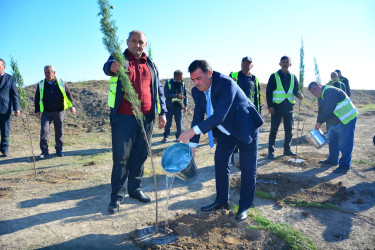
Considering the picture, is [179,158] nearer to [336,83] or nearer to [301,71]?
[301,71]

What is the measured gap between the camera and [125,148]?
377 centimetres

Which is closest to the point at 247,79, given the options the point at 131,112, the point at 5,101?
the point at 131,112

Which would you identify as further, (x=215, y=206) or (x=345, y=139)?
(x=345, y=139)

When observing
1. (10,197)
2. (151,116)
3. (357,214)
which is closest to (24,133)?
(10,197)

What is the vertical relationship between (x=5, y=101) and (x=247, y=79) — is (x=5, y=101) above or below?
below

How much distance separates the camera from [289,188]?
15.8 ft

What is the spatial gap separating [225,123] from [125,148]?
1.40 m

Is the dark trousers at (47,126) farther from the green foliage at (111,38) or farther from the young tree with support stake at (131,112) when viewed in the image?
the green foliage at (111,38)

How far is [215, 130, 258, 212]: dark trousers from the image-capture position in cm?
363

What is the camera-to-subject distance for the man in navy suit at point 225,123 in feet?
10.7

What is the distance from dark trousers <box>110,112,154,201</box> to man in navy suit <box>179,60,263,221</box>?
84cm

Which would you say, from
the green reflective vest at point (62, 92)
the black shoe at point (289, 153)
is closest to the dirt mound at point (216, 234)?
the black shoe at point (289, 153)

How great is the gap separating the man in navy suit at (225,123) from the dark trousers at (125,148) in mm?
839

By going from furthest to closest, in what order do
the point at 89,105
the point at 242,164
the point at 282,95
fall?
1. the point at 89,105
2. the point at 282,95
3. the point at 242,164
